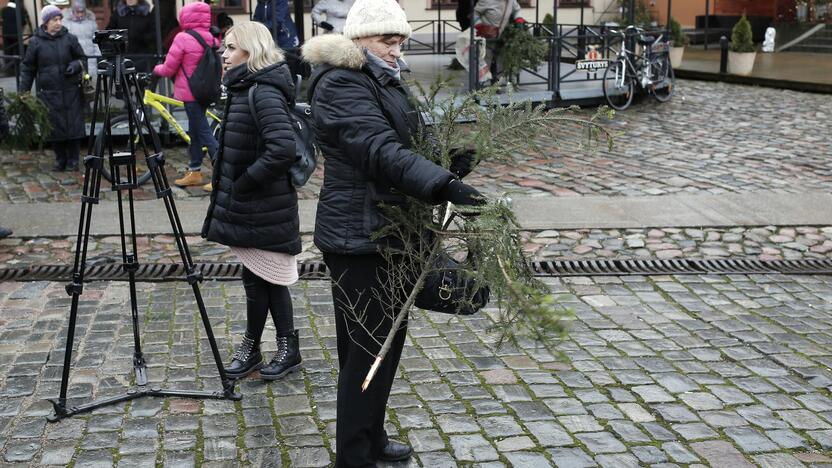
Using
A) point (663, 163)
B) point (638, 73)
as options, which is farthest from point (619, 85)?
point (663, 163)

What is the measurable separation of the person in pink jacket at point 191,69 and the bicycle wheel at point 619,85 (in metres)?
6.68

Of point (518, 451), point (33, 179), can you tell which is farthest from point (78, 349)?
point (33, 179)

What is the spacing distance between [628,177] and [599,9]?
19.9 metres

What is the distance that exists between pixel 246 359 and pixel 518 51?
948cm

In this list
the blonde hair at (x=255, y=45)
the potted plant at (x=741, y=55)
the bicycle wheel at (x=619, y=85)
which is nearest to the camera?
the blonde hair at (x=255, y=45)

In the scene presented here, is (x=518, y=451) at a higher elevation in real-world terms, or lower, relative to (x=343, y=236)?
lower

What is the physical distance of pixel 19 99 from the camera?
33.1ft

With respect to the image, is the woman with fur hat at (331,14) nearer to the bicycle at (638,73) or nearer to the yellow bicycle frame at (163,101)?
the yellow bicycle frame at (163,101)

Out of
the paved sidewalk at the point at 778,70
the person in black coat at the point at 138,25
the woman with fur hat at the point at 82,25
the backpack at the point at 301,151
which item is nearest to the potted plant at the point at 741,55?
the paved sidewalk at the point at 778,70

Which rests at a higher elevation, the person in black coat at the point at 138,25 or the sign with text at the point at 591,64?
the person in black coat at the point at 138,25

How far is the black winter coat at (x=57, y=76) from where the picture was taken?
10.5 meters

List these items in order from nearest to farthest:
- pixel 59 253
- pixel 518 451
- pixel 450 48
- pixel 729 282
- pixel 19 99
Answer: pixel 518 451, pixel 729 282, pixel 59 253, pixel 19 99, pixel 450 48

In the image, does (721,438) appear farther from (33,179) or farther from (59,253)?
(33,179)

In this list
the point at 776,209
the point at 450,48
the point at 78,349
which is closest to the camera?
the point at 78,349
